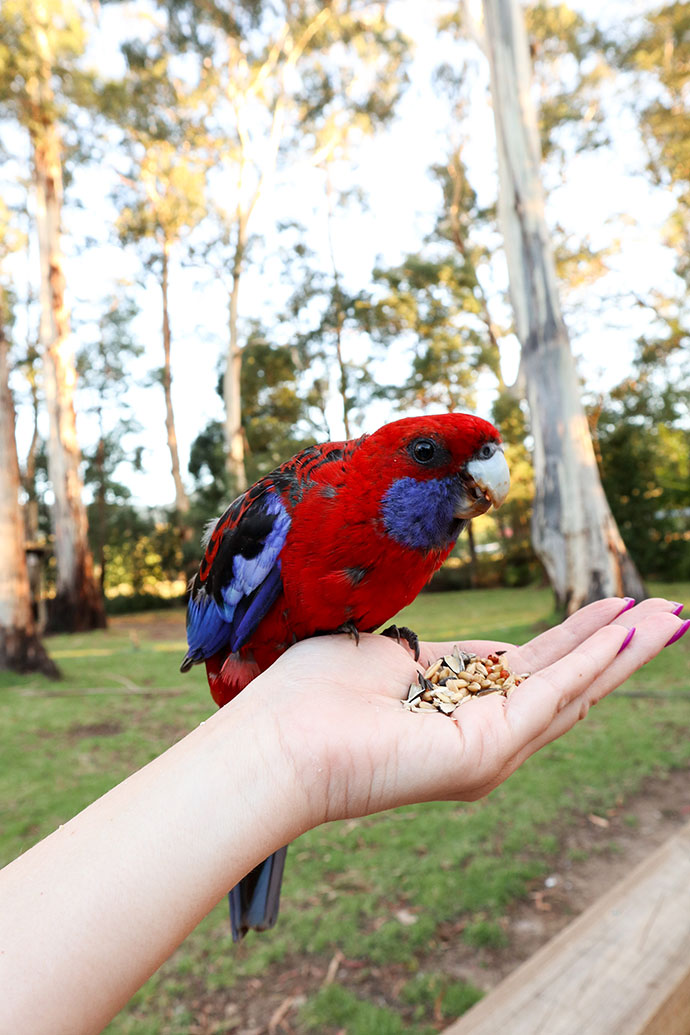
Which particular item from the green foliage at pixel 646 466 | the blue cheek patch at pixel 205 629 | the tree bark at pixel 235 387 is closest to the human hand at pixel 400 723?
the blue cheek patch at pixel 205 629

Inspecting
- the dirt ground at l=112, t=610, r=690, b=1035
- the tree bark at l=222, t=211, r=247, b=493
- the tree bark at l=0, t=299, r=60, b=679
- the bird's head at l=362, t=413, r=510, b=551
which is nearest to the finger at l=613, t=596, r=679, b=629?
the bird's head at l=362, t=413, r=510, b=551

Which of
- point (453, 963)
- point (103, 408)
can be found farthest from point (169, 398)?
point (453, 963)

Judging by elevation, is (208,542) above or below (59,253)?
below

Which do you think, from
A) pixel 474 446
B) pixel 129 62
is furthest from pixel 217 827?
pixel 129 62

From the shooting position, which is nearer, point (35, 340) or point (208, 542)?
point (208, 542)

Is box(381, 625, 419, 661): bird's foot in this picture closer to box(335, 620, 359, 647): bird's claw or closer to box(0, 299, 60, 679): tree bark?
box(335, 620, 359, 647): bird's claw

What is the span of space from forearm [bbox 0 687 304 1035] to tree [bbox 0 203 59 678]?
5967 millimetres

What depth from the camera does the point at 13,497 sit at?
6367 millimetres

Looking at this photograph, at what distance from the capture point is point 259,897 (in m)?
1.43

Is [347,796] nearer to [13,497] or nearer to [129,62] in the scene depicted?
[13,497]

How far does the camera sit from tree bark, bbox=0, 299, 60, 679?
6242mm

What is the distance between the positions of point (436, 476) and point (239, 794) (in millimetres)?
669

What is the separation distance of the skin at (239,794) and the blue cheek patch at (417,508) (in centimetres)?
30

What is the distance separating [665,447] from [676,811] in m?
8.84
